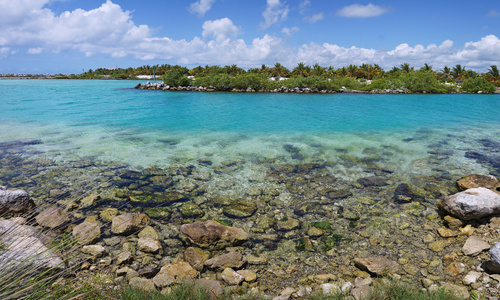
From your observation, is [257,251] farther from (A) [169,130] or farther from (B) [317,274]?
(A) [169,130]

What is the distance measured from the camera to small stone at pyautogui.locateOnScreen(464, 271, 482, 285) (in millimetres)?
5235

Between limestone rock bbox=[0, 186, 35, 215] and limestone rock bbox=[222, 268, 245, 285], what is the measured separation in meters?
6.28

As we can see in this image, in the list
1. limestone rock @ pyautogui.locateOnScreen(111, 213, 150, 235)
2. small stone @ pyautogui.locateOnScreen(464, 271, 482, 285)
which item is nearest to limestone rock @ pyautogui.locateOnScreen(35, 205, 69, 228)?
limestone rock @ pyautogui.locateOnScreen(111, 213, 150, 235)

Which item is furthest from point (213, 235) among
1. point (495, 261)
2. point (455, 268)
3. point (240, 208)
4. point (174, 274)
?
point (495, 261)

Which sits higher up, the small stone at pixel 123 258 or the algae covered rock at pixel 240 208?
the algae covered rock at pixel 240 208

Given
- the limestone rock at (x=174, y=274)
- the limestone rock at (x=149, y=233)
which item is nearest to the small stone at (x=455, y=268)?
the limestone rock at (x=174, y=274)

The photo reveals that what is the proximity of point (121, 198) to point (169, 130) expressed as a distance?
1331cm

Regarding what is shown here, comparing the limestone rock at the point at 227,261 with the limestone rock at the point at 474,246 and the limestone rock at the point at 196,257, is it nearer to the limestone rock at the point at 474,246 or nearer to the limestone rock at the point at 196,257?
the limestone rock at the point at 196,257

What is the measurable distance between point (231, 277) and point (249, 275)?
379 mm

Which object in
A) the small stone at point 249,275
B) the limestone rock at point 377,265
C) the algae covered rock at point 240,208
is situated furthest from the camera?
the algae covered rock at point 240,208

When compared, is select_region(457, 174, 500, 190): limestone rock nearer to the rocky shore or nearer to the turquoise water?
the rocky shore

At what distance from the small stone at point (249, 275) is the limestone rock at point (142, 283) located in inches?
66.4

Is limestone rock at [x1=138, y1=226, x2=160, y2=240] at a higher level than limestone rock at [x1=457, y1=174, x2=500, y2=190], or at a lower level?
lower

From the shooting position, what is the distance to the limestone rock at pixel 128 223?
7.00m
